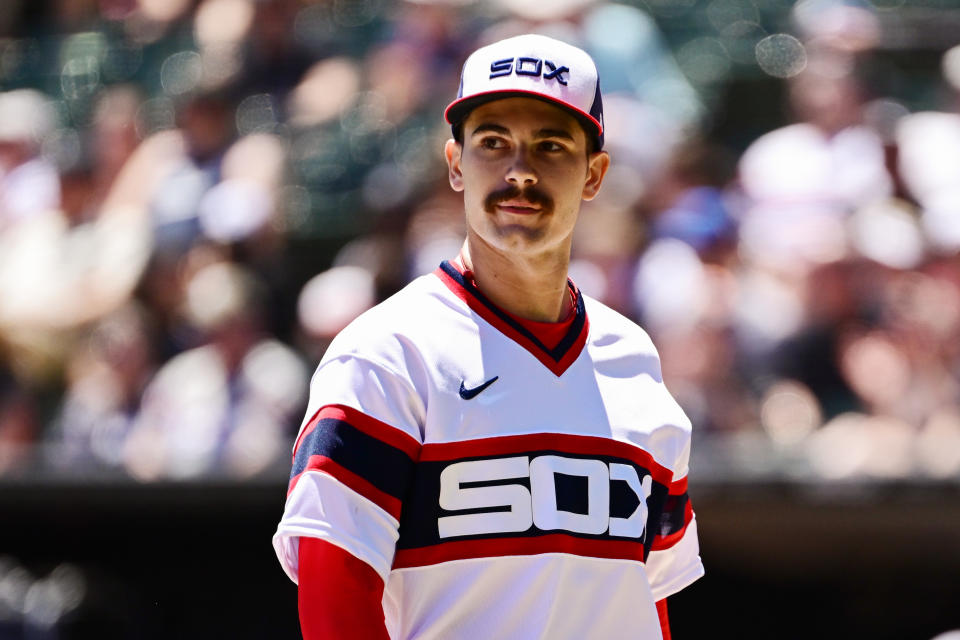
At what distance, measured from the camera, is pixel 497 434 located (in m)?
2.38

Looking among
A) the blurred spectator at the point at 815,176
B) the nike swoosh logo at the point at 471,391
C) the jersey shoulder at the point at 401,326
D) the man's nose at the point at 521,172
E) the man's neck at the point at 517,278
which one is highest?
the blurred spectator at the point at 815,176

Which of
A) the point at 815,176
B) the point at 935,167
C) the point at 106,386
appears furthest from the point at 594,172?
the point at 106,386

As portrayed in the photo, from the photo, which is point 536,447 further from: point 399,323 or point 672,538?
point 672,538

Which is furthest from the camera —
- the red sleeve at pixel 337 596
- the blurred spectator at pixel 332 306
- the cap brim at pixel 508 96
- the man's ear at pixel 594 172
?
the blurred spectator at pixel 332 306

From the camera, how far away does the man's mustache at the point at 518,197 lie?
8.21 ft

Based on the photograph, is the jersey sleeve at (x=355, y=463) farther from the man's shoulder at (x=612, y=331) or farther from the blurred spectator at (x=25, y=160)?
the blurred spectator at (x=25, y=160)

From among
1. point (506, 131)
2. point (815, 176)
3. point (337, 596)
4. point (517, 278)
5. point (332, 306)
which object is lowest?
point (337, 596)

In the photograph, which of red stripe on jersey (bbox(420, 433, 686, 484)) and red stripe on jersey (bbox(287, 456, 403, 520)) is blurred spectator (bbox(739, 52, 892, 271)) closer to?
red stripe on jersey (bbox(420, 433, 686, 484))

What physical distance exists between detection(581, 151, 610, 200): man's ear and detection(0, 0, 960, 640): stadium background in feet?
9.38

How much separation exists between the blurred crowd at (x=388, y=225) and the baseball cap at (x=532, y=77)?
309cm

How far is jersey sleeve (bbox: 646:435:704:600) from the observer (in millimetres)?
2756

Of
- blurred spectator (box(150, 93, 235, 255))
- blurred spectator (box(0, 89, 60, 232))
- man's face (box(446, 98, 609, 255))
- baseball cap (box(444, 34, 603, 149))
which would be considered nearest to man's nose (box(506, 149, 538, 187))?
man's face (box(446, 98, 609, 255))

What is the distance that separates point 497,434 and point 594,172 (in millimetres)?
606

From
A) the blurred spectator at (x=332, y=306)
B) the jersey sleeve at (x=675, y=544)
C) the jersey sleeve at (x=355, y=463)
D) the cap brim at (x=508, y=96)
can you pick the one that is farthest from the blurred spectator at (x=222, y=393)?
the jersey sleeve at (x=355, y=463)
